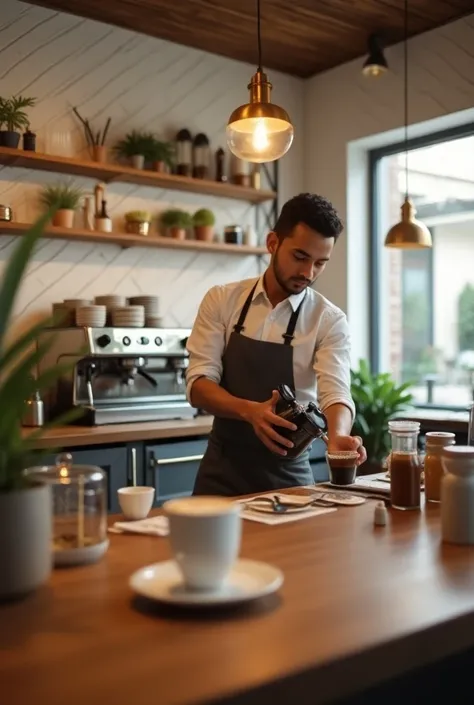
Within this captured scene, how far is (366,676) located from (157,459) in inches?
103

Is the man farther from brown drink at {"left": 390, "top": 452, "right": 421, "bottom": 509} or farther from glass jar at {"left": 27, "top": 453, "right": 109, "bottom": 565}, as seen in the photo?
glass jar at {"left": 27, "top": 453, "right": 109, "bottom": 565}

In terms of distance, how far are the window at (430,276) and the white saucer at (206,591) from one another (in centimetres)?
358

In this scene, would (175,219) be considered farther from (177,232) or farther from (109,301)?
(109,301)

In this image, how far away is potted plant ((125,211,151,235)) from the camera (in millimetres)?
4176

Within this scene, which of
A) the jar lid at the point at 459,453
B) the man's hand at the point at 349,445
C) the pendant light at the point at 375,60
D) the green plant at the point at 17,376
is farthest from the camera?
the pendant light at the point at 375,60

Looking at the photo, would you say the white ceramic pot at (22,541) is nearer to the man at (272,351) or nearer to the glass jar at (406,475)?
the glass jar at (406,475)

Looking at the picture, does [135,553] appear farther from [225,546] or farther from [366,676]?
[366,676]

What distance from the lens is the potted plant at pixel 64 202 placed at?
3.89 meters

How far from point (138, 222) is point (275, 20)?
130cm

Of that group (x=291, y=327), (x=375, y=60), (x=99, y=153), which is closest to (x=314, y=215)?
(x=291, y=327)

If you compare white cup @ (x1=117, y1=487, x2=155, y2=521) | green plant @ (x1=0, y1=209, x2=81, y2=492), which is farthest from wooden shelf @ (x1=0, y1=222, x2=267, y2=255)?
green plant @ (x1=0, y1=209, x2=81, y2=492)

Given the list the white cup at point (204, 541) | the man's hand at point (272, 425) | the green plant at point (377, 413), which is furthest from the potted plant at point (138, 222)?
the white cup at point (204, 541)

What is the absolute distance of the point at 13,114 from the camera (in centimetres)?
373

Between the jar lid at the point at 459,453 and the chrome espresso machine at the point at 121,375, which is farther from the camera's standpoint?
the chrome espresso machine at the point at 121,375
